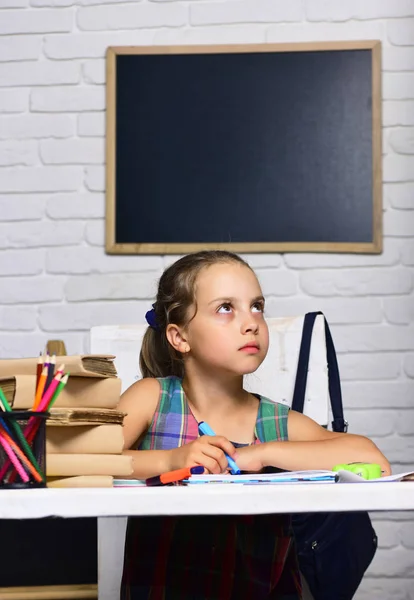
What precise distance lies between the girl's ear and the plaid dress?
46 cm

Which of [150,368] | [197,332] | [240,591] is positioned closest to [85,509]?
[240,591]

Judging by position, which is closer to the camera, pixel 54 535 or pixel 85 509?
pixel 85 509

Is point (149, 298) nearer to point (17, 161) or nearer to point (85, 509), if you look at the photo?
point (17, 161)

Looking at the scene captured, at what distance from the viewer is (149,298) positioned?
237 cm

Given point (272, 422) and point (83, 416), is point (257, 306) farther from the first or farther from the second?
point (83, 416)

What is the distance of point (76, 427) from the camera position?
88 centimetres

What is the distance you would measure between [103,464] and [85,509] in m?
0.17

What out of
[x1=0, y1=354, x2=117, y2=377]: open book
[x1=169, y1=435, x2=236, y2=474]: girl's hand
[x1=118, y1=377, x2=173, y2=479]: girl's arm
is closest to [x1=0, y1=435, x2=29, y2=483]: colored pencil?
[x1=0, y1=354, x2=117, y2=377]: open book

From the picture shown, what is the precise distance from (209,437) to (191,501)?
387 millimetres

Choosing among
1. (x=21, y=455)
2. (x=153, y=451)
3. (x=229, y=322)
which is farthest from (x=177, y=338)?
(x=21, y=455)

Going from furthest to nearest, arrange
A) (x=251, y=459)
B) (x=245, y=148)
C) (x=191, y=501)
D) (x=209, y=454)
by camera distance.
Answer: (x=245, y=148), (x=251, y=459), (x=209, y=454), (x=191, y=501)

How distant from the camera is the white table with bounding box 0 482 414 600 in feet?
2.29

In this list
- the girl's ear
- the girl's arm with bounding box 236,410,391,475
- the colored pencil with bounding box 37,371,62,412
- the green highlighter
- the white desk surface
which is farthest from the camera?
the girl's ear

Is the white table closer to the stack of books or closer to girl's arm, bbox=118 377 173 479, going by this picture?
the stack of books
